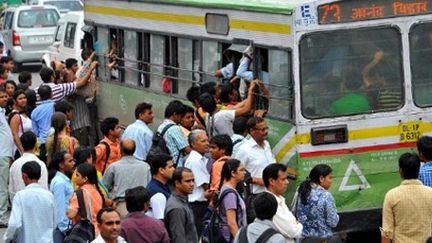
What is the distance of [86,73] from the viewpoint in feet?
58.2

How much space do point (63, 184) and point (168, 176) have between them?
3.21ft

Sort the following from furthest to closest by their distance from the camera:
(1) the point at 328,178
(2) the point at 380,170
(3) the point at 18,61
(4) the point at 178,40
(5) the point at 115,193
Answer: (3) the point at 18,61, (4) the point at 178,40, (2) the point at 380,170, (5) the point at 115,193, (1) the point at 328,178

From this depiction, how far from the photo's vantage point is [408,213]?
34.0 ft

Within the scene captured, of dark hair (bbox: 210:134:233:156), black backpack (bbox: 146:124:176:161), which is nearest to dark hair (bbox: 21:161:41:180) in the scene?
dark hair (bbox: 210:134:233:156)

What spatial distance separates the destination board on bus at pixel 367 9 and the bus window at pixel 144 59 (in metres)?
4.43

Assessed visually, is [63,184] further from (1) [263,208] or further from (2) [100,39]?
(2) [100,39]

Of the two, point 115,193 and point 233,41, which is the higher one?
point 233,41

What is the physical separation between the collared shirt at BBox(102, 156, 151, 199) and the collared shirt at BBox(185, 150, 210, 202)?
42 cm

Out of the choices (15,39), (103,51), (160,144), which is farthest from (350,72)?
(15,39)

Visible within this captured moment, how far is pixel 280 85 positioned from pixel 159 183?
2.22 metres

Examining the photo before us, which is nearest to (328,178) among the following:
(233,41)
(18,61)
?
(233,41)

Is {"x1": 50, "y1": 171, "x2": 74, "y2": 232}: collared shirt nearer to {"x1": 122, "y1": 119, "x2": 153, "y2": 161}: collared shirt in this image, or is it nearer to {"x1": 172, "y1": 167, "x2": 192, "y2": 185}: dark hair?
{"x1": 172, "y1": 167, "x2": 192, "y2": 185}: dark hair

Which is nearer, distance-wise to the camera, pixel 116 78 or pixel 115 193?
pixel 115 193

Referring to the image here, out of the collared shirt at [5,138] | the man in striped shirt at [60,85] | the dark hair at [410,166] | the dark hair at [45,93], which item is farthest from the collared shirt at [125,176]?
the man in striped shirt at [60,85]
